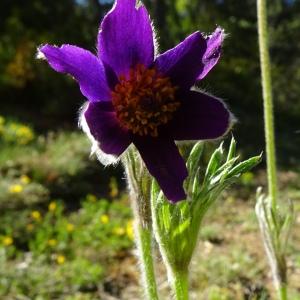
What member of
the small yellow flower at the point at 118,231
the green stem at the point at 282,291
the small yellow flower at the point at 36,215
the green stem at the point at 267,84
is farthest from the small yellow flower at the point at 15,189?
the green stem at the point at 267,84

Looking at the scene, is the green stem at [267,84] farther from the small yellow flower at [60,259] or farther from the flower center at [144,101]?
the small yellow flower at [60,259]

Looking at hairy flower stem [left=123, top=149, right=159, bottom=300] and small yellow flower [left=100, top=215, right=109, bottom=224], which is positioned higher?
small yellow flower [left=100, top=215, right=109, bottom=224]

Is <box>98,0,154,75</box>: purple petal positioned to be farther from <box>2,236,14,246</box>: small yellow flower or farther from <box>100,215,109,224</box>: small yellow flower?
<box>100,215,109,224</box>: small yellow flower

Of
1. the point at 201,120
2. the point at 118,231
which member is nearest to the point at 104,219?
the point at 118,231

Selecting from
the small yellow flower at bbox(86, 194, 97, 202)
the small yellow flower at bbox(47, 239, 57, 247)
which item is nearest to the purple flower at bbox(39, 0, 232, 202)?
the small yellow flower at bbox(47, 239, 57, 247)

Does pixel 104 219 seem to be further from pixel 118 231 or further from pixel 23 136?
pixel 23 136

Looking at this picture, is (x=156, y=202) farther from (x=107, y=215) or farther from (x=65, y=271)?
(x=107, y=215)
